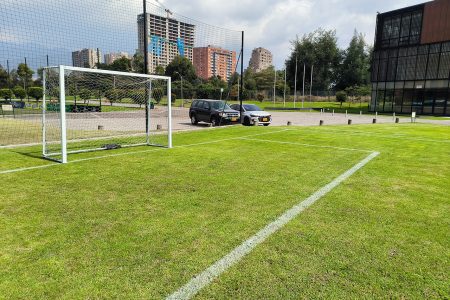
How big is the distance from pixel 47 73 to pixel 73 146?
2.41 meters

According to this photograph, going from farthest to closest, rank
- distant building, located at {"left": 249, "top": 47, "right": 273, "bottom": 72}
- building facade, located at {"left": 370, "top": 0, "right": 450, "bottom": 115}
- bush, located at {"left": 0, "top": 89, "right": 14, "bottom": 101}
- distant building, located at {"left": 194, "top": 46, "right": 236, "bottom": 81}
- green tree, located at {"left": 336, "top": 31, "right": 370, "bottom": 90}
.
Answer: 1. distant building, located at {"left": 249, "top": 47, "right": 273, "bottom": 72}
2. green tree, located at {"left": 336, "top": 31, "right": 370, "bottom": 90}
3. building facade, located at {"left": 370, "top": 0, "right": 450, "bottom": 115}
4. bush, located at {"left": 0, "top": 89, "right": 14, "bottom": 101}
5. distant building, located at {"left": 194, "top": 46, "right": 236, "bottom": 81}

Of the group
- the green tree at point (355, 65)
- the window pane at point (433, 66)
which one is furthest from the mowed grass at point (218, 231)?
the green tree at point (355, 65)

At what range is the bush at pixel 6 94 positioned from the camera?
3419 cm

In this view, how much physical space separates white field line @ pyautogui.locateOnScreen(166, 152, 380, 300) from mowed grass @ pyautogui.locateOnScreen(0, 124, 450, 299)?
70 mm

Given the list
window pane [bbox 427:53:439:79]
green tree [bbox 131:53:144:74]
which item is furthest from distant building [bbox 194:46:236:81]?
window pane [bbox 427:53:439:79]

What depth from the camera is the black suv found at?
58.3 feet

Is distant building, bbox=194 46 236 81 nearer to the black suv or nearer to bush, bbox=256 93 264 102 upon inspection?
the black suv

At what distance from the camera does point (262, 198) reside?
4.64 metres

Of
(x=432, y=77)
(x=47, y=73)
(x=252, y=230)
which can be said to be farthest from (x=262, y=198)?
(x=432, y=77)

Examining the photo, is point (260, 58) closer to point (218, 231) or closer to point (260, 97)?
point (260, 97)

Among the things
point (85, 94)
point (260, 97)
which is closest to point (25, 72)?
point (85, 94)

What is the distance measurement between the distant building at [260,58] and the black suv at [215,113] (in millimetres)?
87934

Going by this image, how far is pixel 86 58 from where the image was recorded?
426 inches

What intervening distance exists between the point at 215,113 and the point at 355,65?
2547 inches
